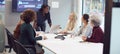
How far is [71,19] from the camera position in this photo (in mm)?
5855

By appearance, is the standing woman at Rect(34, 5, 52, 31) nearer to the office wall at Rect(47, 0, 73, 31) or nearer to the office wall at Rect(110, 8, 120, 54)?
the office wall at Rect(47, 0, 73, 31)

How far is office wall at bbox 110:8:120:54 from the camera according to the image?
41.6 inches

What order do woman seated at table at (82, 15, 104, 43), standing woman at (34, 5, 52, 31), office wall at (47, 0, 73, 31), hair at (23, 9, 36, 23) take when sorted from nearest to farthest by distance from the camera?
woman seated at table at (82, 15, 104, 43) < hair at (23, 9, 36, 23) < standing woman at (34, 5, 52, 31) < office wall at (47, 0, 73, 31)

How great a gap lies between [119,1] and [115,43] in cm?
19

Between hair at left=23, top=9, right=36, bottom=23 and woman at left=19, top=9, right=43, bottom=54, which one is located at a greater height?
hair at left=23, top=9, right=36, bottom=23

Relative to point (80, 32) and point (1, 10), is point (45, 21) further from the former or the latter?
point (80, 32)

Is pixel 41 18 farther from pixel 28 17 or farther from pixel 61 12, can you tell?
pixel 28 17

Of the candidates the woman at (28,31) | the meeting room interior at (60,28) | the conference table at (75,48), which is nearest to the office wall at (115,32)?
the meeting room interior at (60,28)

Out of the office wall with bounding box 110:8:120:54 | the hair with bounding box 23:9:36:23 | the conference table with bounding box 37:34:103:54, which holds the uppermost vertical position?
the office wall with bounding box 110:8:120:54

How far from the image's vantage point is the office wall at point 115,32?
1.06m

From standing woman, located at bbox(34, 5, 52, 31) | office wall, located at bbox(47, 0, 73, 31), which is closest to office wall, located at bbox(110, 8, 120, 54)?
standing woman, located at bbox(34, 5, 52, 31)

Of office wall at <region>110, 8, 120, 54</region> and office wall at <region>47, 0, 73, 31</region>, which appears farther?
office wall at <region>47, 0, 73, 31</region>

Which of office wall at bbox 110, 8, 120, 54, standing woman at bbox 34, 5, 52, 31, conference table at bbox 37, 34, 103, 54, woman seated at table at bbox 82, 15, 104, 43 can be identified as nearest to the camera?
office wall at bbox 110, 8, 120, 54

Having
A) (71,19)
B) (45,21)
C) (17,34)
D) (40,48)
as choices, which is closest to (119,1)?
(40,48)
